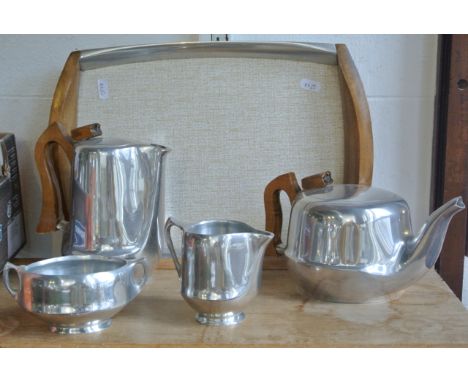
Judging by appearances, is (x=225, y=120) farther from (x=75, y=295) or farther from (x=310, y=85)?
(x=75, y=295)

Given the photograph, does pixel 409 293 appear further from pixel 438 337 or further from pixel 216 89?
pixel 216 89

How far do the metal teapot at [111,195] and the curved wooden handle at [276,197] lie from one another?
0.12 m

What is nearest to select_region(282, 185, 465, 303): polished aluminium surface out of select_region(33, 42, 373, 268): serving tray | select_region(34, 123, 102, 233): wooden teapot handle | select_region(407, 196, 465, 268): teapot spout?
select_region(407, 196, 465, 268): teapot spout

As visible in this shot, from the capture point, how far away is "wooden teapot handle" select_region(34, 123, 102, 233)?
2.28 feet

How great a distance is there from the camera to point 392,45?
816mm

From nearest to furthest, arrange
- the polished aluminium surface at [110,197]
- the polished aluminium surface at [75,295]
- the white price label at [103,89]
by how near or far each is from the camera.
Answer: the polished aluminium surface at [75,295] → the polished aluminium surface at [110,197] → the white price label at [103,89]

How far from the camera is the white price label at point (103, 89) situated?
30.3 inches

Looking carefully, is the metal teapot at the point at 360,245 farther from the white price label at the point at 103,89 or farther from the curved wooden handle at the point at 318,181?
the white price label at the point at 103,89

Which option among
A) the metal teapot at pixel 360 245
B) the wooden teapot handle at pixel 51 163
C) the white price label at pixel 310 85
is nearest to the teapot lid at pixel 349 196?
the metal teapot at pixel 360 245

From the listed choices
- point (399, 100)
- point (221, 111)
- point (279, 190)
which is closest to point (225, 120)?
point (221, 111)

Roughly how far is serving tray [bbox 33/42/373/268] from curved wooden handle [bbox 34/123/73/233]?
0.13 feet

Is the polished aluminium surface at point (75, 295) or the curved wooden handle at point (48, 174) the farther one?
the curved wooden handle at point (48, 174)

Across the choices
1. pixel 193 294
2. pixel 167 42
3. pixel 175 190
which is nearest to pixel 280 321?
pixel 193 294

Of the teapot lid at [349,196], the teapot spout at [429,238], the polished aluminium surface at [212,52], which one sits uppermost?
the polished aluminium surface at [212,52]
